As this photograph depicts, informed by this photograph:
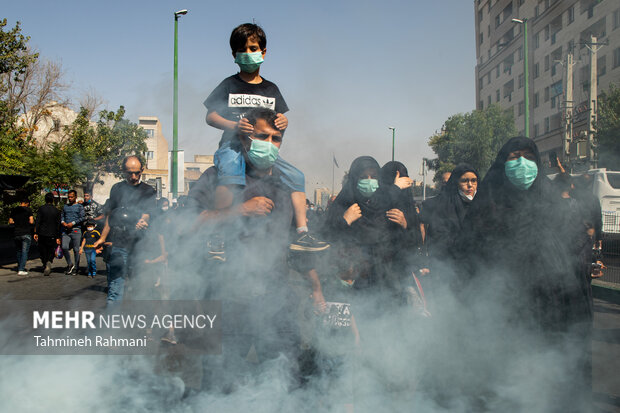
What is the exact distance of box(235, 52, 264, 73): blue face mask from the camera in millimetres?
2491

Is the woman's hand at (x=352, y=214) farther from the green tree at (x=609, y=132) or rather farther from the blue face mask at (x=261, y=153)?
the green tree at (x=609, y=132)

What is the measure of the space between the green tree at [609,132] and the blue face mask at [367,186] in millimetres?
14407

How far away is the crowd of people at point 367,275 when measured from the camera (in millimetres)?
2148

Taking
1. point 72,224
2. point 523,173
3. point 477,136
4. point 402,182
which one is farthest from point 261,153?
point 477,136

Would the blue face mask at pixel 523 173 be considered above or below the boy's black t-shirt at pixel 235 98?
below

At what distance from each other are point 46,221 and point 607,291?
911 centimetres

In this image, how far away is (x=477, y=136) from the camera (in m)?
25.0

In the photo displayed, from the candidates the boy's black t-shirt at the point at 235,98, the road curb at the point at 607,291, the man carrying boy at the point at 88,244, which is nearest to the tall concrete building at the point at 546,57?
the road curb at the point at 607,291

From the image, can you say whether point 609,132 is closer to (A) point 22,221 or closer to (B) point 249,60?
(B) point 249,60

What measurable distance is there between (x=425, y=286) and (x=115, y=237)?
2570 mm

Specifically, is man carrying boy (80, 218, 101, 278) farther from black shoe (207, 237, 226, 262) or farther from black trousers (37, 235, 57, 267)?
black shoe (207, 237, 226, 262)

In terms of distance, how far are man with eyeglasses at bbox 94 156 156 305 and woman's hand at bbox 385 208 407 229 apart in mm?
2057

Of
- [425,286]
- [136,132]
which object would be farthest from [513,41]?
[425,286]

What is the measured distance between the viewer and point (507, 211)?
2.66m
